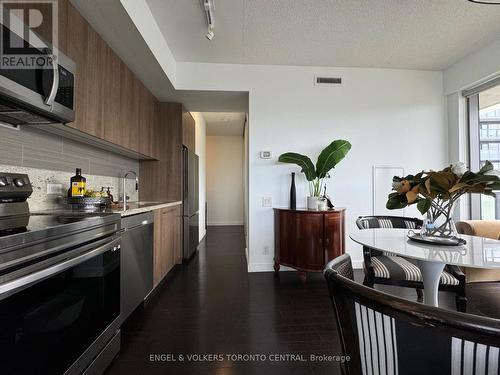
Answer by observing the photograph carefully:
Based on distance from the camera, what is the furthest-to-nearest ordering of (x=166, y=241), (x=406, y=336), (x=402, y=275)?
(x=166, y=241) → (x=402, y=275) → (x=406, y=336)

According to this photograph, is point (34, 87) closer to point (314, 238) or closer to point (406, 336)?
point (406, 336)

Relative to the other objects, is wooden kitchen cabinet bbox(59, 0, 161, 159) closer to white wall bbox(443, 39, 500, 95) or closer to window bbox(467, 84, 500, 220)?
white wall bbox(443, 39, 500, 95)

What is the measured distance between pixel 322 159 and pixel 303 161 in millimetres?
251

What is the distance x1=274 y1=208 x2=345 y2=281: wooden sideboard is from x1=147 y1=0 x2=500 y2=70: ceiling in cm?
208

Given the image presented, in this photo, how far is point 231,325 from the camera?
1.96 meters

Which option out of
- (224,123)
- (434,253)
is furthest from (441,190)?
(224,123)

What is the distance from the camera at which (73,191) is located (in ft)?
6.47

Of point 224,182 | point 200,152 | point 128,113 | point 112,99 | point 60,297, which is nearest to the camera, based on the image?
point 60,297

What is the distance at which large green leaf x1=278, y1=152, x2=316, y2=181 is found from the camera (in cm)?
306

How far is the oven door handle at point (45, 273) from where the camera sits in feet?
2.85

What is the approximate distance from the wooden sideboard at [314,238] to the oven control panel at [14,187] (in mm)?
2476

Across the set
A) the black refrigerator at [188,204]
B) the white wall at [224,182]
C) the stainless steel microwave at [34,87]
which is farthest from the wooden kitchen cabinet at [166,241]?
the white wall at [224,182]

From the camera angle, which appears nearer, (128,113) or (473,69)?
(128,113)

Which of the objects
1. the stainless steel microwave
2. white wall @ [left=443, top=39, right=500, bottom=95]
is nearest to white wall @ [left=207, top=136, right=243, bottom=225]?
white wall @ [left=443, top=39, right=500, bottom=95]
